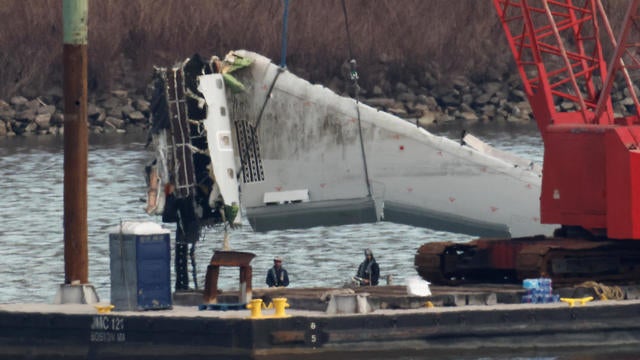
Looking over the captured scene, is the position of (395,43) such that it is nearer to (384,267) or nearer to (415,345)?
(384,267)

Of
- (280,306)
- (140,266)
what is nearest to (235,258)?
(280,306)

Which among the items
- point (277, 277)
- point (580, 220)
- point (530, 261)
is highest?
point (580, 220)

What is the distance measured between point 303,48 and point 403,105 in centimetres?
940

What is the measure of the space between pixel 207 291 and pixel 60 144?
216 feet

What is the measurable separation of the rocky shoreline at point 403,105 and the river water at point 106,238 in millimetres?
16606

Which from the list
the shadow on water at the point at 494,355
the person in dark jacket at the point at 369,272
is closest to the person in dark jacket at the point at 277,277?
the person in dark jacket at the point at 369,272

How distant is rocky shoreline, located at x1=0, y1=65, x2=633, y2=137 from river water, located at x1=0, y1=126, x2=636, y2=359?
16.6 meters

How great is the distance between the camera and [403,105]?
388 feet

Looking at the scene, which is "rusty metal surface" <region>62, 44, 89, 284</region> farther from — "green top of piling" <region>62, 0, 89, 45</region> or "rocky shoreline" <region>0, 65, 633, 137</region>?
"rocky shoreline" <region>0, 65, 633, 137</region>

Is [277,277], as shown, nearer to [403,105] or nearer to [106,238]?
[106,238]

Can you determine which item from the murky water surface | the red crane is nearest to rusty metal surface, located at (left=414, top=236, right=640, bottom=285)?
the red crane

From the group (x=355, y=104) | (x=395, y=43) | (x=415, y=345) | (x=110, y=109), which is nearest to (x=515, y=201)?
(x=355, y=104)

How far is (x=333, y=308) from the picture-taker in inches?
1501

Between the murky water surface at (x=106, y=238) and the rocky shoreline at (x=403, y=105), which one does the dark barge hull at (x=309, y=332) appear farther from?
the rocky shoreline at (x=403, y=105)
